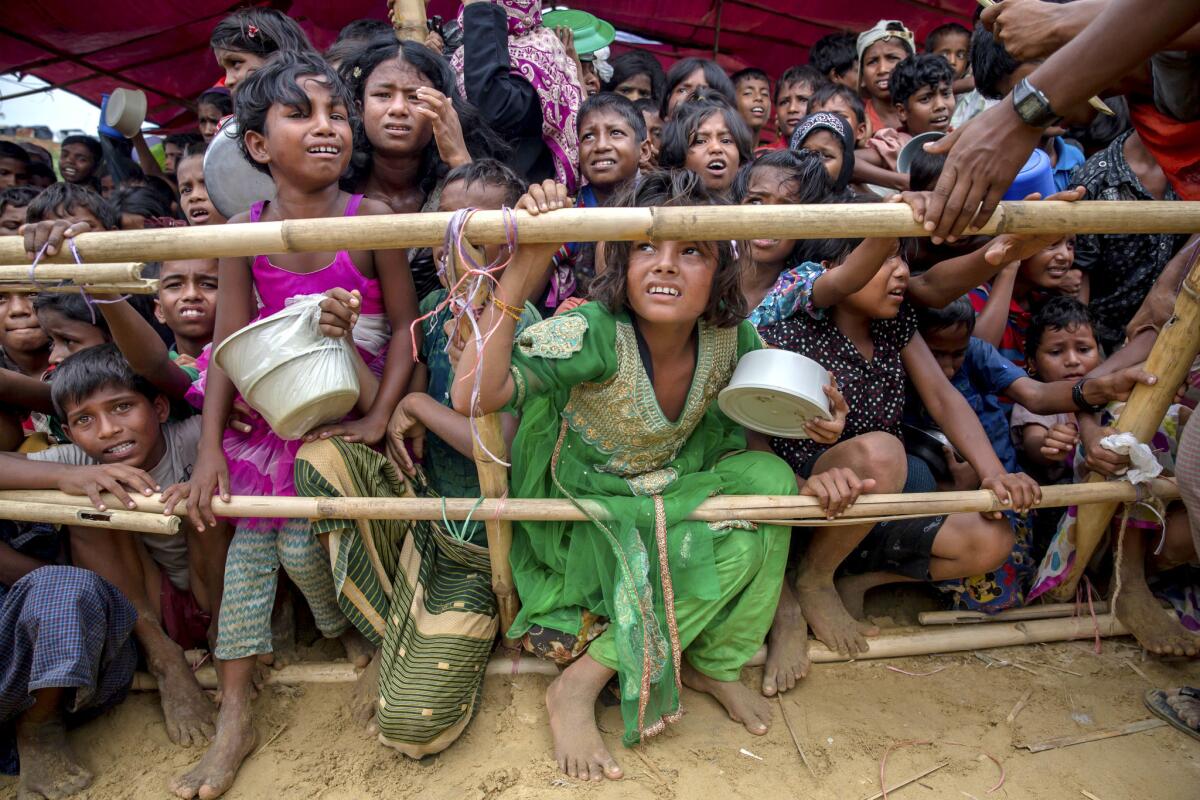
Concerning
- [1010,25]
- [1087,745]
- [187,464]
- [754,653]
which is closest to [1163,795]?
[1087,745]

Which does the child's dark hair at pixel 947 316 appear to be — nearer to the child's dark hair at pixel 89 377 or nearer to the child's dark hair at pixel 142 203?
the child's dark hair at pixel 89 377

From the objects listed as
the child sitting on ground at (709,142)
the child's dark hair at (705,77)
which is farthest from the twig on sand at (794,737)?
the child's dark hair at (705,77)

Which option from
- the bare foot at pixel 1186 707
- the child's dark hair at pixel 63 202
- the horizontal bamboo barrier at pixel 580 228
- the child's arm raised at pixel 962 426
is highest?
the horizontal bamboo barrier at pixel 580 228

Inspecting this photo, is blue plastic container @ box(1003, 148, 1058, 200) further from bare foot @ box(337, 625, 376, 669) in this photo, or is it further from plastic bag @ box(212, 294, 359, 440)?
bare foot @ box(337, 625, 376, 669)

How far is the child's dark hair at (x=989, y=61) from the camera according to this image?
2818mm

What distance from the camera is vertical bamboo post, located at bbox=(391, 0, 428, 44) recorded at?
10.9ft

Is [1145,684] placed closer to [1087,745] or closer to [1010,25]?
[1087,745]

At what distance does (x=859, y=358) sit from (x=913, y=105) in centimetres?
244

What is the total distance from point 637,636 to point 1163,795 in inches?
56.9

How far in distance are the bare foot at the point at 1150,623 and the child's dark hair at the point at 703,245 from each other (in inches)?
63.9

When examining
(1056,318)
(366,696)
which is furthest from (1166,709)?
(366,696)

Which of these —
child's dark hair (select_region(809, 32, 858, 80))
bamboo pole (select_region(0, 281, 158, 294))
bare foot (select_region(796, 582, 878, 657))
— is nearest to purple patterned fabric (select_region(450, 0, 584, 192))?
bamboo pole (select_region(0, 281, 158, 294))

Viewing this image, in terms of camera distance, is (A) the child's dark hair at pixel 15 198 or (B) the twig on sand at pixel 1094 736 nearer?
(B) the twig on sand at pixel 1094 736

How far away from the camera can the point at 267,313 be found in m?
2.49
